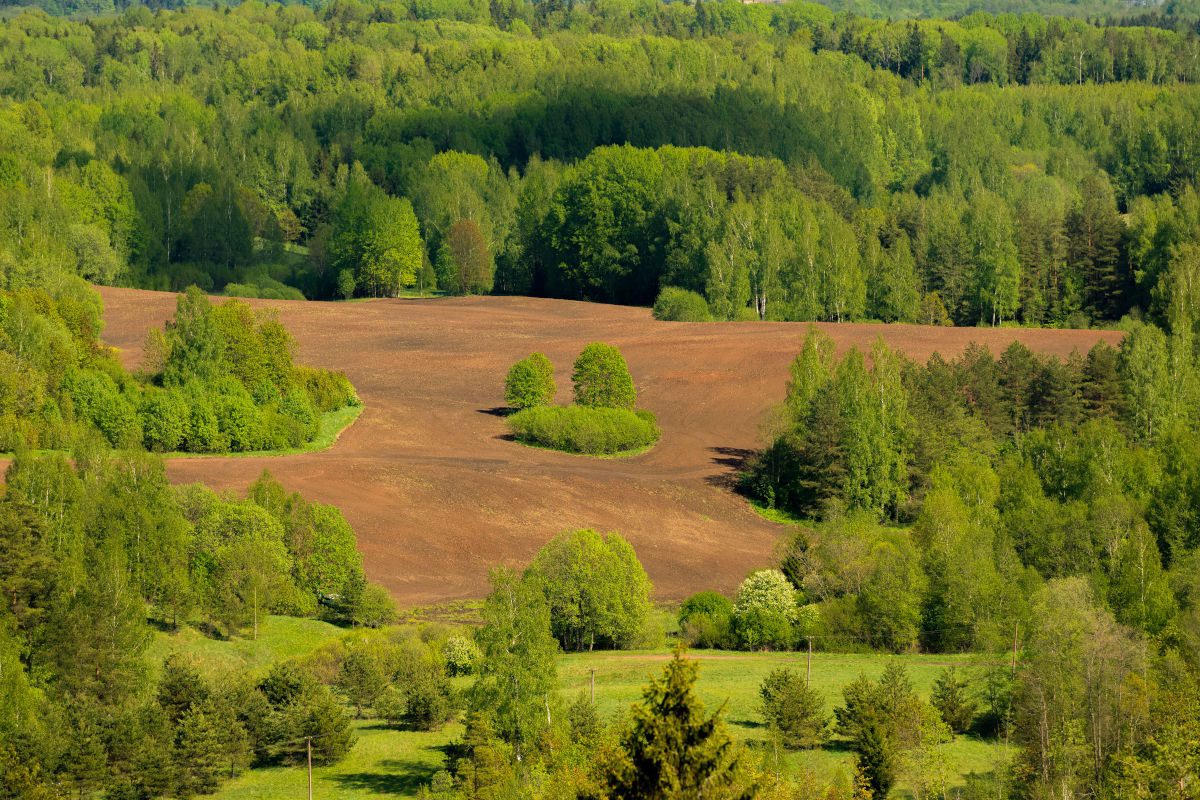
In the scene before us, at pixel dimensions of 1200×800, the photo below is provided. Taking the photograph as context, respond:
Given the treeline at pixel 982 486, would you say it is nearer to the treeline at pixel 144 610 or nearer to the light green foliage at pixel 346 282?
the treeline at pixel 144 610

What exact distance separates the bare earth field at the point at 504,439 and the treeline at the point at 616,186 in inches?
301

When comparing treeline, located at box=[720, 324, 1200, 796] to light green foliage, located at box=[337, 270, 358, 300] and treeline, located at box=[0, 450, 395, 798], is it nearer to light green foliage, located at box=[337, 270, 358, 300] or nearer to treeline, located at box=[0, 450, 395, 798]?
treeline, located at box=[0, 450, 395, 798]

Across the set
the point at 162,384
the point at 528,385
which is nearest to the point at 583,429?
the point at 528,385

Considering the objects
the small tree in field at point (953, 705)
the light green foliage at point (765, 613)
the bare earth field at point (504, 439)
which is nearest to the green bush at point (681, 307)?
the bare earth field at point (504, 439)

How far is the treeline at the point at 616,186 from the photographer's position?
117 meters

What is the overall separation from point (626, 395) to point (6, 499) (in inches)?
1653

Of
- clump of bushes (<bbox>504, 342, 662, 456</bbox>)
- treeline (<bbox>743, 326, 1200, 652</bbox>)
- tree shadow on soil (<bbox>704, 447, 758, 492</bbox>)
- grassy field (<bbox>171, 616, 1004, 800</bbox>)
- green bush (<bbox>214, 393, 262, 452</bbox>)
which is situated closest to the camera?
grassy field (<bbox>171, 616, 1004, 800</bbox>)

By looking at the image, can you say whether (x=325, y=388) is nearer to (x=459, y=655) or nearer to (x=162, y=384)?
(x=162, y=384)

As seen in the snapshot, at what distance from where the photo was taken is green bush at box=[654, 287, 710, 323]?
374ft

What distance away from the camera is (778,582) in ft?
176

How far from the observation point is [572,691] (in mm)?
45531

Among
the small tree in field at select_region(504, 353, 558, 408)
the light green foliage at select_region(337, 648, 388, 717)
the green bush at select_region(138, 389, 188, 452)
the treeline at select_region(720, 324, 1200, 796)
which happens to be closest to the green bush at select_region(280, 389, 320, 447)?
the green bush at select_region(138, 389, 188, 452)

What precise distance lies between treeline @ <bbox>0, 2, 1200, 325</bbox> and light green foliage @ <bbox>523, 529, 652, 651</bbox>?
49.2 metres

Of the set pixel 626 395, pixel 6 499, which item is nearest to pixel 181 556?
pixel 6 499
